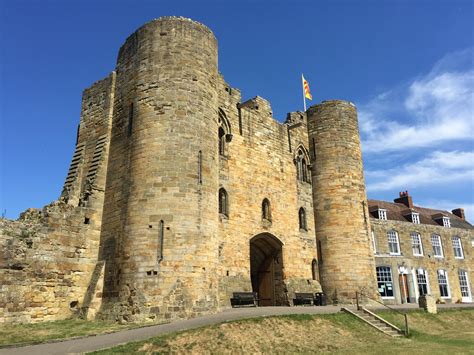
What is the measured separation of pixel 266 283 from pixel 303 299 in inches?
84.9

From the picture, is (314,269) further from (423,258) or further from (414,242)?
(423,258)

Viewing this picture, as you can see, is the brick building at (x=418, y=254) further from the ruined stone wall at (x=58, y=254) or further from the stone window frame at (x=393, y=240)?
the ruined stone wall at (x=58, y=254)

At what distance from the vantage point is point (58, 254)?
14094mm

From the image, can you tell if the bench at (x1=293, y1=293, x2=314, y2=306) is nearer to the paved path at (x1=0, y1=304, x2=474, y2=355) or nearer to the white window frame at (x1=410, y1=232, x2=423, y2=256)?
the paved path at (x1=0, y1=304, x2=474, y2=355)

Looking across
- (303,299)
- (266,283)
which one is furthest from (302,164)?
(303,299)

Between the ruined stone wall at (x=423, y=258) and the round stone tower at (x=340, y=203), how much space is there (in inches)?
303

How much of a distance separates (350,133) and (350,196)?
347cm

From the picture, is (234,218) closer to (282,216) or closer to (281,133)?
(282,216)

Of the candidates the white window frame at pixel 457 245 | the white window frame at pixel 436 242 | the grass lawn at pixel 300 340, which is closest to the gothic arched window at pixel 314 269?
the grass lawn at pixel 300 340

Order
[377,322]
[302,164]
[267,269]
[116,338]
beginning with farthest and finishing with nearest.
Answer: [302,164], [267,269], [377,322], [116,338]

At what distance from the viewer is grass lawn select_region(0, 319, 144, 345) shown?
10.6 metres

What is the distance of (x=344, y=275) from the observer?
68.1ft

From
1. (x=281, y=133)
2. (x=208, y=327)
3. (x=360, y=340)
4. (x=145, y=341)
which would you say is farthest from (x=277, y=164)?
(x=145, y=341)

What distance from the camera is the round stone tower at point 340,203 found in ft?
68.3
